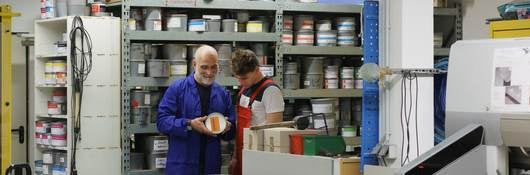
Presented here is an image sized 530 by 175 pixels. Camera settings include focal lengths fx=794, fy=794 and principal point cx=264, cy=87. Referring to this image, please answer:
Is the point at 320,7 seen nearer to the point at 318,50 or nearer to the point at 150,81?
the point at 318,50

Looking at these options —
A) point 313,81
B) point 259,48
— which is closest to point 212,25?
point 259,48

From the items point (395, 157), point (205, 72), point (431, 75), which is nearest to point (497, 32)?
point (431, 75)

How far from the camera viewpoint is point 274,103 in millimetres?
4996

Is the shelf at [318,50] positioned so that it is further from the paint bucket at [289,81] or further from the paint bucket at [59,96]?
the paint bucket at [59,96]

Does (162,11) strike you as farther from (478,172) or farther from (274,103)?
(478,172)

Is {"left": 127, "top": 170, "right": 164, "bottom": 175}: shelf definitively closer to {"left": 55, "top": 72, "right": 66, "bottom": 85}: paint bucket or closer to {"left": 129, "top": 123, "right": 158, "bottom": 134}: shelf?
{"left": 129, "top": 123, "right": 158, "bottom": 134}: shelf

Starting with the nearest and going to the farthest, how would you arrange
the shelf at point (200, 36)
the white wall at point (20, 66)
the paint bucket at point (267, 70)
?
the shelf at point (200, 36) < the paint bucket at point (267, 70) < the white wall at point (20, 66)

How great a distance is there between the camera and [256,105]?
5.05m

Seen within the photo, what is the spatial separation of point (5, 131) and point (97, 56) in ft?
3.57

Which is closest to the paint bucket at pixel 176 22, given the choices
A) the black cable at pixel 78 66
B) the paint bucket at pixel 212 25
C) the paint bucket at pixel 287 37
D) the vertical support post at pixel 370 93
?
the paint bucket at pixel 212 25

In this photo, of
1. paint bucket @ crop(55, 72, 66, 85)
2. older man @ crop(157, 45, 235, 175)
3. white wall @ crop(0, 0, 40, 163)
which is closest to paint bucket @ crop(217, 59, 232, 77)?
older man @ crop(157, 45, 235, 175)

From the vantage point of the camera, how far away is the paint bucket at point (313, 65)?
20.4 feet

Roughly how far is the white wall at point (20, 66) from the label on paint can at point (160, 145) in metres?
1.65

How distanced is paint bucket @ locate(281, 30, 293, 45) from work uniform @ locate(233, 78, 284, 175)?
94 centimetres
